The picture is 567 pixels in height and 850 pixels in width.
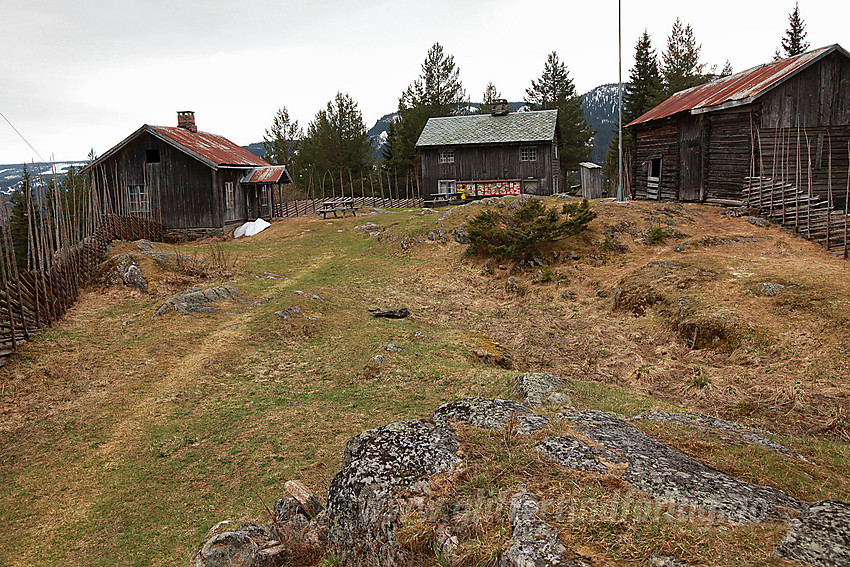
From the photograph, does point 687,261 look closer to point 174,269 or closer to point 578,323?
point 578,323

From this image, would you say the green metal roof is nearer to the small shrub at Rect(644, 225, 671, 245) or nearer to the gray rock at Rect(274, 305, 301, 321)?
the small shrub at Rect(644, 225, 671, 245)

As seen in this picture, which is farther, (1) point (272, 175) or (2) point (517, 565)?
(1) point (272, 175)

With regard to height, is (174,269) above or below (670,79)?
below

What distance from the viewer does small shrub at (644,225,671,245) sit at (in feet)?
66.2

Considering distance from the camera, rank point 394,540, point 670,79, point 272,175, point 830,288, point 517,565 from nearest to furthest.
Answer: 1. point 517,565
2. point 394,540
3. point 830,288
4. point 272,175
5. point 670,79

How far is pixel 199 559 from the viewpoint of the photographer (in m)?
5.46

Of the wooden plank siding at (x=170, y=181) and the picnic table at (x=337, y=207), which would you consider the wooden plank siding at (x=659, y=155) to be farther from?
the wooden plank siding at (x=170, y=181)

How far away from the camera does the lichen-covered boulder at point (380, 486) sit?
494 centimetres

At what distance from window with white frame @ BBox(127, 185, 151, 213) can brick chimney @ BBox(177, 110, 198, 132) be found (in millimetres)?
6954

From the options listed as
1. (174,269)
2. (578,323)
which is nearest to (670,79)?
(578,323)

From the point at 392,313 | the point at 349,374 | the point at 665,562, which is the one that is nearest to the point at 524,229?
the point at 392,313

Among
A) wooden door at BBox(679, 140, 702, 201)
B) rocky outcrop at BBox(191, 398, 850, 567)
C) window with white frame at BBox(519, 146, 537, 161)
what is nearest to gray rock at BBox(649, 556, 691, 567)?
rocky outcrop at BBox(191, 398, 850, 567)

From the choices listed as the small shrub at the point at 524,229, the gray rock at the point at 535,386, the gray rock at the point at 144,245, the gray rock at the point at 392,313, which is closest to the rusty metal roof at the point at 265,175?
the gray rock at the point at 144,245

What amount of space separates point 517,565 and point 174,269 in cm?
1854
